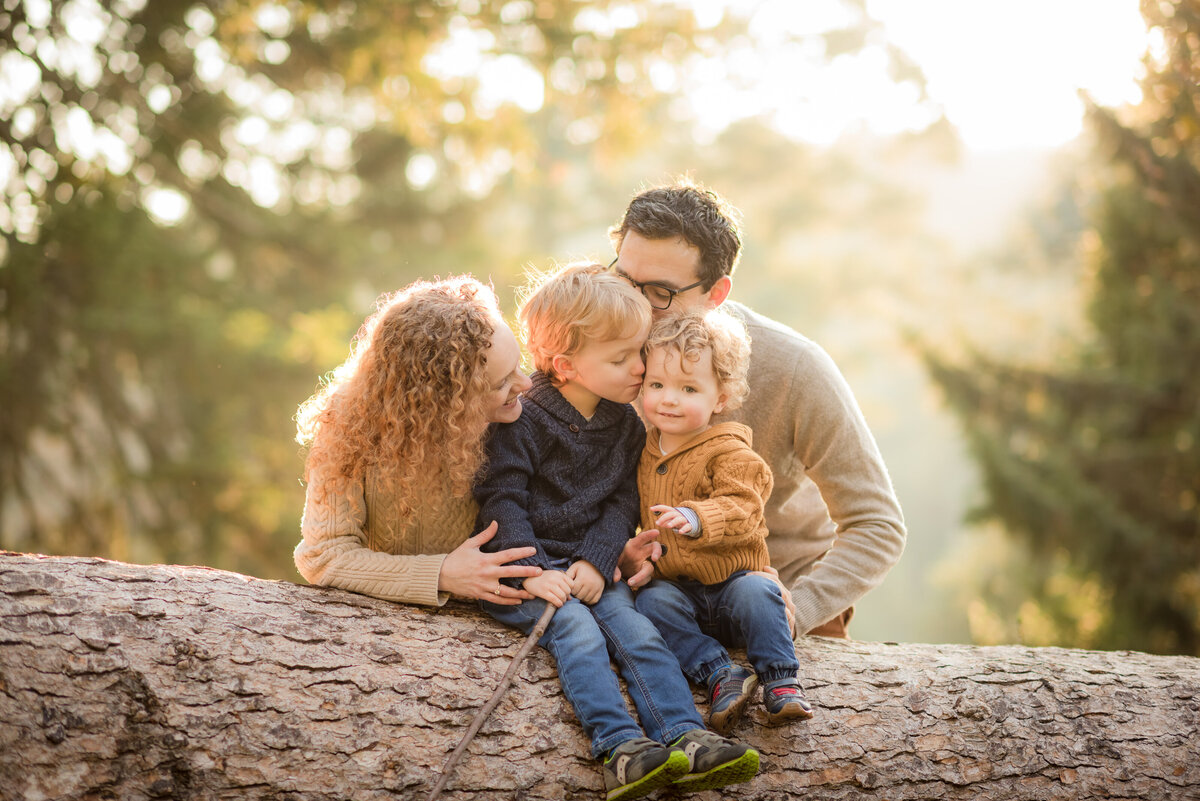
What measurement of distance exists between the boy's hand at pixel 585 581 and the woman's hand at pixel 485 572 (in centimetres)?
11

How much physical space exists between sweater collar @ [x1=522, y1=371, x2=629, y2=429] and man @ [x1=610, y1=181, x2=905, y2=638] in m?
0.43

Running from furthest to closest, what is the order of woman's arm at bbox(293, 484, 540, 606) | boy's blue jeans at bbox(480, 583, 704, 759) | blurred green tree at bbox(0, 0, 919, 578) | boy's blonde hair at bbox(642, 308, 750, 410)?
blurred green tree at bbox(0, 0, 919, 578), boy's blonde hair at bbox(642, 308, 750, 410), woman's arm at bbox(293, 484, 540, 606), boy's blue jeans at bbox(480, 583, 704, 759)

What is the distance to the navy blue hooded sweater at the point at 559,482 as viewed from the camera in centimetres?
266

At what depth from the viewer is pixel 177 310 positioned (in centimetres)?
698

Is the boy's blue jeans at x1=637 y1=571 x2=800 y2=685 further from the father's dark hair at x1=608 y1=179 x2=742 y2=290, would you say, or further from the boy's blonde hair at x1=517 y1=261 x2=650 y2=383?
the father's dark hair at x1=608 y1=179 x2=742 y2=290

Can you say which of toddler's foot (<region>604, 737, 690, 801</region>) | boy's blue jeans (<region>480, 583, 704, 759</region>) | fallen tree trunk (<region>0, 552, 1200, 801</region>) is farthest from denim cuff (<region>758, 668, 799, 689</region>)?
toddler's foot (<region>604, 737, 690, 801</region>)

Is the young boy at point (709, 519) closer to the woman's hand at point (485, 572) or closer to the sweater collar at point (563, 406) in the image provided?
the sweater collar at point (563, 406)

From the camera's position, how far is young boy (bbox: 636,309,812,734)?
2.56 metres

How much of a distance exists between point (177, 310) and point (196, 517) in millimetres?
1679

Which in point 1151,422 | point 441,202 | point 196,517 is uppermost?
point 441,202

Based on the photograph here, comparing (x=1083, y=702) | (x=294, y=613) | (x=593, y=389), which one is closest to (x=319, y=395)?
(x=294, y=613)

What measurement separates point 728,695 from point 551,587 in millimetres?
571

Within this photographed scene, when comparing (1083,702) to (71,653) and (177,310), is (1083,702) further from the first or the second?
(177,310)

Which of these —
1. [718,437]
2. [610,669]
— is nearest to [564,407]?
[718,437]
